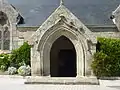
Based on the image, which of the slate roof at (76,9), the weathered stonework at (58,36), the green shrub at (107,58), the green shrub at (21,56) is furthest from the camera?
the slate roof at (76,9)

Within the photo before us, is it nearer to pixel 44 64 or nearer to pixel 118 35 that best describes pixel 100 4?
pixel 118 35

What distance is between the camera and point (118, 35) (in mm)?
20953

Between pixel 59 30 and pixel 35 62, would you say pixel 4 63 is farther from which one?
pixel 59 30

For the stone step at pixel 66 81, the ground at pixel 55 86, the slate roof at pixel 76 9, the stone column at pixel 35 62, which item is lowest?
the ground at pixel 55 86

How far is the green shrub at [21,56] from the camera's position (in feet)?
64.4

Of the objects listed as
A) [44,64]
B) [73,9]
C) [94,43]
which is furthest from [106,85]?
[73,9]

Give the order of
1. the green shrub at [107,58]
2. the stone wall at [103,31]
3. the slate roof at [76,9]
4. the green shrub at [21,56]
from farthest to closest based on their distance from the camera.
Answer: the slate roof at [76,9] → the stone wall at [103,31] → the green shrub at [21,56] → the green shrub at [107,58]

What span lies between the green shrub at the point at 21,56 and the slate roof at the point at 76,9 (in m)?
2.21

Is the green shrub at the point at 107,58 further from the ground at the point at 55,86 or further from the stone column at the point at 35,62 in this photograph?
the stone column at the point at 35,62

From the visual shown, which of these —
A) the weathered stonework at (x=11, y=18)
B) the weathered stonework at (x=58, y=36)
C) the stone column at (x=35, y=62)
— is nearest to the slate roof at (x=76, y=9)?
the weathered stonework at (x=11, y=18)

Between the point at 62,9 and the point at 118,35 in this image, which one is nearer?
the point at 62,9

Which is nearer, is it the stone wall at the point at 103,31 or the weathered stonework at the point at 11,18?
the stone wall at the point at 103,31

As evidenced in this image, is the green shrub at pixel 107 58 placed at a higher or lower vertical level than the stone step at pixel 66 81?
higher

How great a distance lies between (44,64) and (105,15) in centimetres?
573
